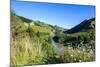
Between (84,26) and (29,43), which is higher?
(84,26)

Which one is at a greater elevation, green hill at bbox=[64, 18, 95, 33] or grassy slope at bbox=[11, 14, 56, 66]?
green hill at bbox=[64, 18, 95, 33]

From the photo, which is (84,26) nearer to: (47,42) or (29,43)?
(47,42)

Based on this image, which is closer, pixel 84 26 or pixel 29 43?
pixel 29 43

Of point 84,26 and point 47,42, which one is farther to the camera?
point 84,26

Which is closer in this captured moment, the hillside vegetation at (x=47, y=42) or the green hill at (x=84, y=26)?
the hillside vegetation at (x=47, y=42)

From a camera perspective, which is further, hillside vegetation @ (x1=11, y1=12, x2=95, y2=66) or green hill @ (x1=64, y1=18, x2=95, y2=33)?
green hill @ (x1=64, y1=18, x2=95, y2=33)

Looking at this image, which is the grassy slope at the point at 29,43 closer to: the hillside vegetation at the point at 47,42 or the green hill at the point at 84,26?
the hillside vegetation at the point at 47,42

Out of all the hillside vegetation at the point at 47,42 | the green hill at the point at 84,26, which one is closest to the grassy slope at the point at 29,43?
the hillside vegetation at the point at 47,42

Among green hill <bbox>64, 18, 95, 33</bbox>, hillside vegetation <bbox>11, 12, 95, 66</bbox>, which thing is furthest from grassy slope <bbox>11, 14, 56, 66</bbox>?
green hill <bbox>64, 18, 95, 33</bbox>

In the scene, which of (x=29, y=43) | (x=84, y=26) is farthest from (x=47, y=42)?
(x=84, y=26)

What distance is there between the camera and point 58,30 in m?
2.73

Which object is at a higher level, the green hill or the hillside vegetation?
the green hill

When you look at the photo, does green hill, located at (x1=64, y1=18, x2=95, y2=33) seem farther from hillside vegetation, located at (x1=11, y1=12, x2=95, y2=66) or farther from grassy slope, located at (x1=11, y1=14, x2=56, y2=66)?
grassy slope, located at (x1=11, y1=14, x2=56, y2=66)

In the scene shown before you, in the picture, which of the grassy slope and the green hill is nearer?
the grassy slope
